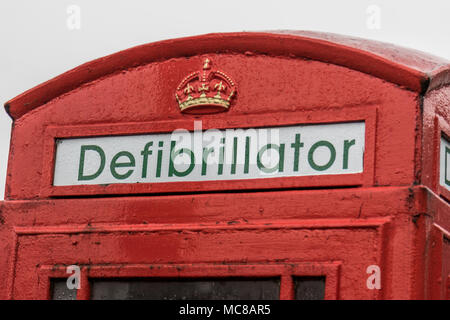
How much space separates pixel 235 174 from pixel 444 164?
3.76 ft

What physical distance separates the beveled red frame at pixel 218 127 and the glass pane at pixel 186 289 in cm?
51

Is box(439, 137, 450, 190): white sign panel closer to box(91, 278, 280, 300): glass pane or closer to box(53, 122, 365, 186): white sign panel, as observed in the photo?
box(53, 122, 365, 186): white sign panel

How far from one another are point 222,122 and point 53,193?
43.7 inches

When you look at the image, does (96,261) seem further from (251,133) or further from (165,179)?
(251,133)

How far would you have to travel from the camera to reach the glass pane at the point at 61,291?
5555 millimetres

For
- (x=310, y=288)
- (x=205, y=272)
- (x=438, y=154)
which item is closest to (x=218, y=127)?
(x=205, y=272)

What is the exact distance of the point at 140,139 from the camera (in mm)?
5730

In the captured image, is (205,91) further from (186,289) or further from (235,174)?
(186,289)

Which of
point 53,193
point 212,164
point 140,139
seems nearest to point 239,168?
point 212,164

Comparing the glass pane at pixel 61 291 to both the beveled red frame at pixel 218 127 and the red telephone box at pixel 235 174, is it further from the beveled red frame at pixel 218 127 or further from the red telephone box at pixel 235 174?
the beveled red frame at pixel 218 127

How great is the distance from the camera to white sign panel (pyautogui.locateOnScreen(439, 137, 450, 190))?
5.34 meters

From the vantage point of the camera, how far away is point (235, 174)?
5438mm

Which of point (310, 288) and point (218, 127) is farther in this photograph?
point (218, 127)
